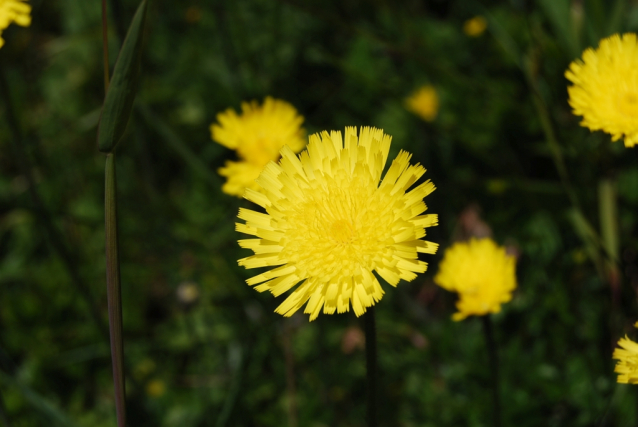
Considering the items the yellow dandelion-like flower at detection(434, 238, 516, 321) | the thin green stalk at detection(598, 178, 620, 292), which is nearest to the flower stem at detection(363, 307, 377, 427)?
the yellow dandelion-like flower at detection(434, 238, 516, 321)

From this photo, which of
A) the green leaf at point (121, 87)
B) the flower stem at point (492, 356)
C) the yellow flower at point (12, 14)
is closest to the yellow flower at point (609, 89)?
the flower stem at point (492, 356)

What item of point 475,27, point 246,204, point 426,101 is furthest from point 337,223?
point 475,27

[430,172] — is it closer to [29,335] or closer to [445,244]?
[445,244]

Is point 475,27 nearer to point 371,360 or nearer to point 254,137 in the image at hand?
point 254,137

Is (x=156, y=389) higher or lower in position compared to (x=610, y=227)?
lower

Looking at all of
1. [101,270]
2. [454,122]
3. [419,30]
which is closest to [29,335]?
[101,270]

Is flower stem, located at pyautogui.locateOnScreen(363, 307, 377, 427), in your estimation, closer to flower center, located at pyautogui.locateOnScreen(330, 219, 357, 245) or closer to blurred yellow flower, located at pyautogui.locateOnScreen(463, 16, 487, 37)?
flower center, located at pyautogui.locateOnScreen(330, 219, 357, 245)

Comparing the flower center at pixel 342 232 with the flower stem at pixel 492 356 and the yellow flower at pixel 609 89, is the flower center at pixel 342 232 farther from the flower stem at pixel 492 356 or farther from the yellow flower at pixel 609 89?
the yellow flower at pixel 609 89
